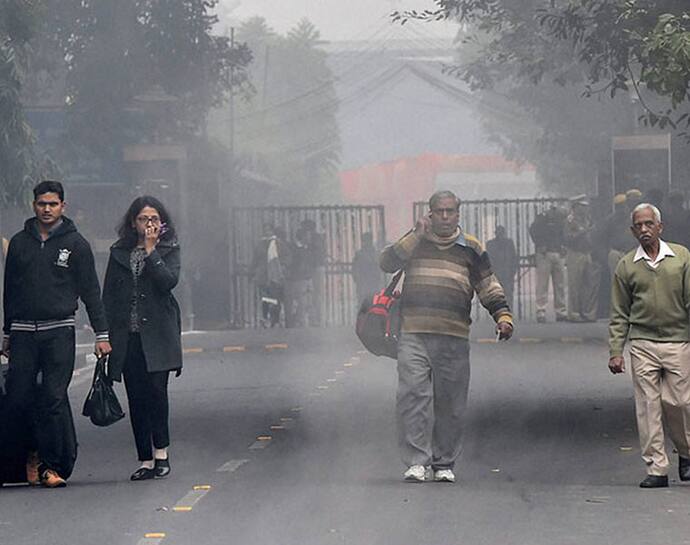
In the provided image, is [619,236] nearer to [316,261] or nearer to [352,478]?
[316,261]

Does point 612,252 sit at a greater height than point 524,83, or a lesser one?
lesser

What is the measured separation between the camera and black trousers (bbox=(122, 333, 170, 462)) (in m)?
11.7

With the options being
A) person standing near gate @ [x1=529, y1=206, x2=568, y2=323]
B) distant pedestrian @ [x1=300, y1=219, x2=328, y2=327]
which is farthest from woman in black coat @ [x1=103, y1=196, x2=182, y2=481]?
distant pedestrian @ [x1=300, y1=219, x2=328, y2=327]

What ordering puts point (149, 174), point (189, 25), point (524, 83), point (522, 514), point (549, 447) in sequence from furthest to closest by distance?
point (524, 83) → point (149, 174) → point (189, 25) → point (549, 447) → point (522, 514)

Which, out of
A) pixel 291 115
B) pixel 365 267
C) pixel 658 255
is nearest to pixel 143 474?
pixel 658 255

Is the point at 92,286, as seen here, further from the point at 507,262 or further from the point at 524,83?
the point at 524,83

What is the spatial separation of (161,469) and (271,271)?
1915 centimetres

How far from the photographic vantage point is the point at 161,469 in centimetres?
1182

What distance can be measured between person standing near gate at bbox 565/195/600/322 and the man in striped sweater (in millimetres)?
17776

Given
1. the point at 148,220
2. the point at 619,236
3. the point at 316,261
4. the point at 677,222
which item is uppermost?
the point at 148,220

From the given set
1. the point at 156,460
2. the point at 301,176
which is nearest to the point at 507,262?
the point at 301,176

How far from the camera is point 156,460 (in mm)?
11812

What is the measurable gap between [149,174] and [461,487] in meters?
20.8

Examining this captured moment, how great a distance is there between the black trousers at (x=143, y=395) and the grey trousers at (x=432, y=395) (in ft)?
4.69
